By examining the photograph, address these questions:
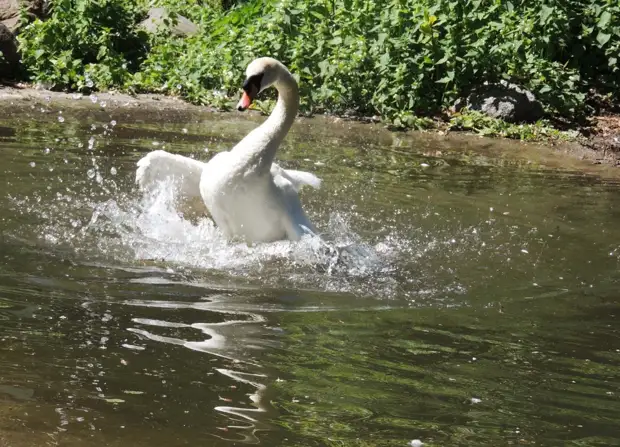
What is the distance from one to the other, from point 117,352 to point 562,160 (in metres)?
8.06

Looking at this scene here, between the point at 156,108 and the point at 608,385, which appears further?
the point at 156,108

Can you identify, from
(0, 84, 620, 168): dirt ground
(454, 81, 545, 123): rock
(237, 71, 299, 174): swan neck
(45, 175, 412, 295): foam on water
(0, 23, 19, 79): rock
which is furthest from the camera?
(0, 23, 19, 79): rock

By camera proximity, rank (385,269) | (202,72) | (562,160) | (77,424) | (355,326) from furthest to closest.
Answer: (202,72) → (562,160) → (385,269) → (355,326) → (77,424)

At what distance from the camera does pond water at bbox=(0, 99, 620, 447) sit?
13.8 ft

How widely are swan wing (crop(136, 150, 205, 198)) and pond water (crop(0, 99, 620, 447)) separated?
14cm

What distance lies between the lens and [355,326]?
222 inches

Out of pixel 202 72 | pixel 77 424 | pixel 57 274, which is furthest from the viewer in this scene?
pixel 202 72

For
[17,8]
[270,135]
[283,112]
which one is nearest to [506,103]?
[283,112]

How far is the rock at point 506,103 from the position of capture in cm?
1309

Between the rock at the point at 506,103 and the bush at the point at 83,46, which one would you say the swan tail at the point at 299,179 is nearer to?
the rock at the point at 506,103

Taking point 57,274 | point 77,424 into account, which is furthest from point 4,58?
point 77,424

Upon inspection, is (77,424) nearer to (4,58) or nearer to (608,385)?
(608,385)

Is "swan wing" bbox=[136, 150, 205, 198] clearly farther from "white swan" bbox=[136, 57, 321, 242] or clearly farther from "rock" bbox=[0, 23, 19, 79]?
"rock" bbox=[0, 23, 19, 79]

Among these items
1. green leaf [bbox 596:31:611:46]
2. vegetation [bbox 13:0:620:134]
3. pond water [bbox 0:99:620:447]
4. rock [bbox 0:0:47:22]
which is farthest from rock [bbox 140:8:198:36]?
green leaf [bbox 596:31:611:46]
